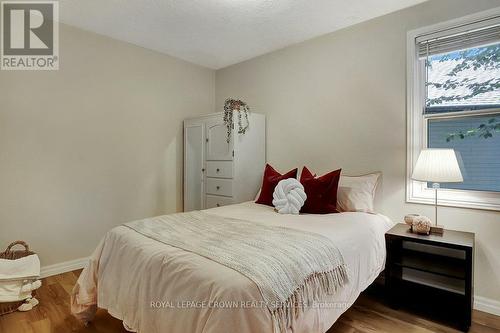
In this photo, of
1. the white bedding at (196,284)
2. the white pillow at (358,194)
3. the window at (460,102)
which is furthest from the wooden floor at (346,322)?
the window at (460,102)

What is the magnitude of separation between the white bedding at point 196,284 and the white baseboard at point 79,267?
2.67ft

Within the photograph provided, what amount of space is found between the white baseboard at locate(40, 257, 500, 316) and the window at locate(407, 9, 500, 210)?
2.36 feet

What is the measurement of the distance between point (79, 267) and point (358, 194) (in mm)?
2916

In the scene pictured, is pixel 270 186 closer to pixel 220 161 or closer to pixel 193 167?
pixel 220 161

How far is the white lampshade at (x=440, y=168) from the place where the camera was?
1986 millimetres

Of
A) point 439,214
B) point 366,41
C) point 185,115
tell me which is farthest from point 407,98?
point 185,115

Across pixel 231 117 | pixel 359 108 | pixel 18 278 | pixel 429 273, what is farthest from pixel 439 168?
pixel 18 278

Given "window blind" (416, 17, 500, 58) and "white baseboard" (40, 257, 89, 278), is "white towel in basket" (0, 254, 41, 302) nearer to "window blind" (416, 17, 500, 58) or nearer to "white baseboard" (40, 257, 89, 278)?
"white baseboard" (40, 257, 89, 278)

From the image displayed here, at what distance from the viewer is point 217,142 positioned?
334 cm

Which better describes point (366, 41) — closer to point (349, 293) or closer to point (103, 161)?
point (349, 293)

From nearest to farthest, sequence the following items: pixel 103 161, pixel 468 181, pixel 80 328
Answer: pixel 80 328
pixel 468 181
pixel 103 161

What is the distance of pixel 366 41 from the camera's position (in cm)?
267

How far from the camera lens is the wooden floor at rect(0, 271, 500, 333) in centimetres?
184

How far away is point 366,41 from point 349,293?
230 cm
